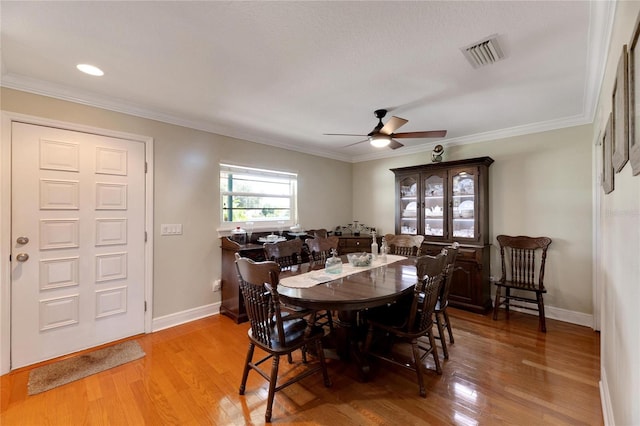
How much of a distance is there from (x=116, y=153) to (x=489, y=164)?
450 cm

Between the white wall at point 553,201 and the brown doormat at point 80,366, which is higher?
the white wall at point 553,201

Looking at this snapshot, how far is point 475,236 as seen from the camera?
3.79m

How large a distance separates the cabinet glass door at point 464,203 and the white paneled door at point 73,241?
3.93 m

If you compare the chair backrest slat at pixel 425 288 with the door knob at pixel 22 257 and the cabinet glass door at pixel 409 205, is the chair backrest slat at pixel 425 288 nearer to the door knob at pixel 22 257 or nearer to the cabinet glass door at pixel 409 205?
the cabinet glass door at pixel 409 205

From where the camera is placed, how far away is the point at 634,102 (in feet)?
3.27

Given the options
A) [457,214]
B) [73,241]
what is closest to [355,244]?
[457,214]

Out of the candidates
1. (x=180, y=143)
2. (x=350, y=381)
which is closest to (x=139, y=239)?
(x=180, y=143)

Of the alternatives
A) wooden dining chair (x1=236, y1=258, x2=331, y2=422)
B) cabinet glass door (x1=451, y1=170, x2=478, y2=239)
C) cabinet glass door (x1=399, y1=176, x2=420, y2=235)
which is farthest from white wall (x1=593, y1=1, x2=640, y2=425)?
cabinet glass door (x1=399, y1=176, x2=420, y2=235)

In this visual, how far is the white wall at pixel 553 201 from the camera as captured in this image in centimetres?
329

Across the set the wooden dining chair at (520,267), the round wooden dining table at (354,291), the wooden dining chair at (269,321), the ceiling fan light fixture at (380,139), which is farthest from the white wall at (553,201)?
the wooden dining chair at (269,321)

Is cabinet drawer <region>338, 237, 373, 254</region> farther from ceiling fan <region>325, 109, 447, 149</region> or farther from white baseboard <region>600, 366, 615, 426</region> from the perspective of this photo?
white baseboard <region>600, 366, 615, 426</region>

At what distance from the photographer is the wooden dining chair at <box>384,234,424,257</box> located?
3.64 m

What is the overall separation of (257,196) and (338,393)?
2860 mm

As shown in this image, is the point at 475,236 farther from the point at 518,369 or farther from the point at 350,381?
the point at 350,381
